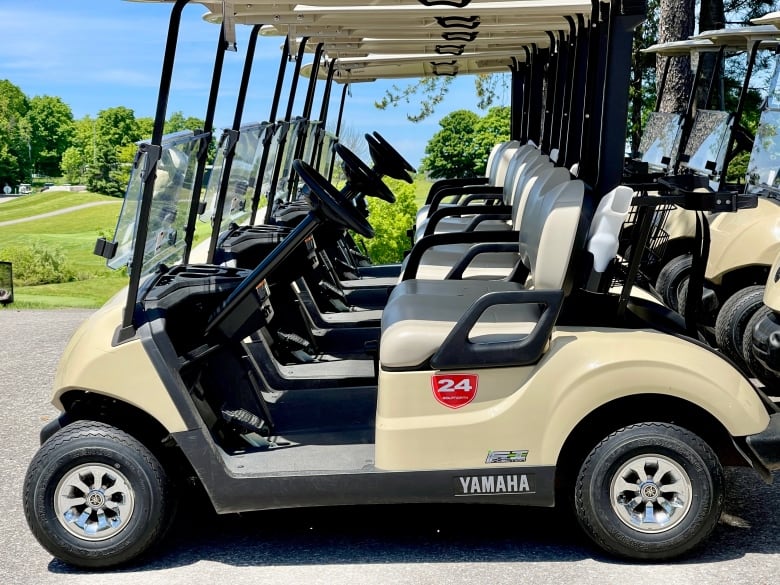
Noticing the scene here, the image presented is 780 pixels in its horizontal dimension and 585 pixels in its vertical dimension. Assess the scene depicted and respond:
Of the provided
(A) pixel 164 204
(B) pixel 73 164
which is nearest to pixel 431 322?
(A) pixel 164 204

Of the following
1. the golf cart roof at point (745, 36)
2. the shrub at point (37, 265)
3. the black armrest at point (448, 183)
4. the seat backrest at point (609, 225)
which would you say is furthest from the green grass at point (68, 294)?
the seat backrest at point (609, 225)

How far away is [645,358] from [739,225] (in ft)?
9.22

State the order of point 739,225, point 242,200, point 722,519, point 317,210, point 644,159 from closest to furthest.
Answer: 1. point 317,210
2. point 722,519
3. point 242,200
4. point 739,225
5. point 644,159

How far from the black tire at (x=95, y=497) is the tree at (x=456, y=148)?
36.2ft

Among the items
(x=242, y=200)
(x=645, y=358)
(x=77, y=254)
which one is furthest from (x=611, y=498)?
(x=77, y=254)

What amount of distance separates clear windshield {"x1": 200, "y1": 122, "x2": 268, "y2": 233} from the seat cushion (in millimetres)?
962

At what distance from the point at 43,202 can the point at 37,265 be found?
9720mm

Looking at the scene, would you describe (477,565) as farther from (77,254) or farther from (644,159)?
(77,254)

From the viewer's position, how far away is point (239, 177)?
5043mm

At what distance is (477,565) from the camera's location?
3.40 metres

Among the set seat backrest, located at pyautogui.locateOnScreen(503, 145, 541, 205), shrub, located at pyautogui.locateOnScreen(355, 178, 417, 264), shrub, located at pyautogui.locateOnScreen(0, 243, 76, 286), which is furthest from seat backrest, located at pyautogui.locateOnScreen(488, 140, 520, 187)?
shrub, located at pyautogui.locateOnScreen(0, 243, 76, 286)

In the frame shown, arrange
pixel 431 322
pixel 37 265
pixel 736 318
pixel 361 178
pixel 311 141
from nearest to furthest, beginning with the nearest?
pixel 431 322 → pixel 361 178 → pixel 736 318 → pixel 311 141 → pixel 37 265

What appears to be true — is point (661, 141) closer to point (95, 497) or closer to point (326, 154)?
point (326, 154)

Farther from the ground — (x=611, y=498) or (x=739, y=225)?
(x=739, y=225)
